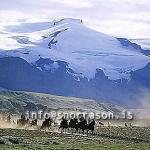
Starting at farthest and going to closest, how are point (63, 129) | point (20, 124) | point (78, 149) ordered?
point (20, 124) < point (63, 129) < point (78, 149)

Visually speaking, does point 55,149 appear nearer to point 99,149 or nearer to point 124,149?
point 99,149

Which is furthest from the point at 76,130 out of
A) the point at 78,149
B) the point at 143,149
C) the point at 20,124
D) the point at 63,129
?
the point at 78,149

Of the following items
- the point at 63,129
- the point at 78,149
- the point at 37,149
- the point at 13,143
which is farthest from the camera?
the point at 63,129

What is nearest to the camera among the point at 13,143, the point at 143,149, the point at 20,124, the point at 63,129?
the point at 13,143

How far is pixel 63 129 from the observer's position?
263ft

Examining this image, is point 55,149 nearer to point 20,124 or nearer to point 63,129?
point 63,129

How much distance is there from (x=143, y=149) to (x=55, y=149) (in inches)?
460

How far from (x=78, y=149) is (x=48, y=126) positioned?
3815 centimetres

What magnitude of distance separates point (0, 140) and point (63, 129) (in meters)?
35.5

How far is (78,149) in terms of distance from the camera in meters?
42.8

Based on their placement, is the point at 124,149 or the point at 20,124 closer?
the point at 124,149

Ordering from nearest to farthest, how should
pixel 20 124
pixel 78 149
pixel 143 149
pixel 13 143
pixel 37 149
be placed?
1. pixel 37 149
2. pixel 78 149
3. pixel 13 143
4. pixel 143 149
5. pixel 20 124

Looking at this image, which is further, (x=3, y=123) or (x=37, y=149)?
(x=3, y=123)

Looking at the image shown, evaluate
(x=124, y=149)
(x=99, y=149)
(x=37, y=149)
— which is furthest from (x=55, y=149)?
(x=124, y=149)
